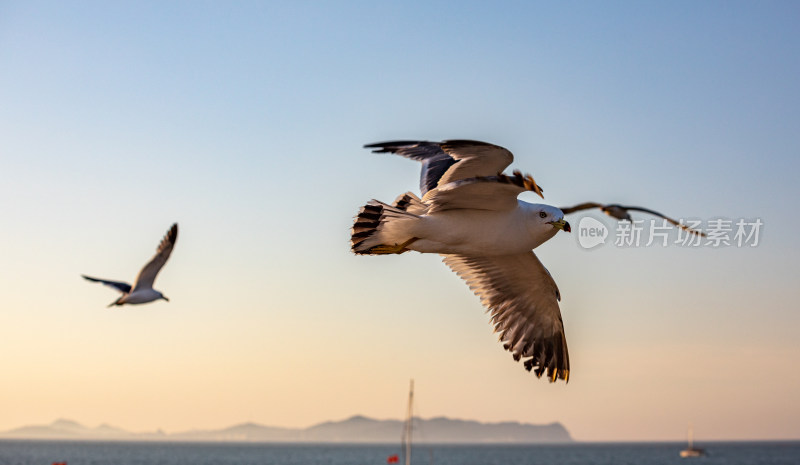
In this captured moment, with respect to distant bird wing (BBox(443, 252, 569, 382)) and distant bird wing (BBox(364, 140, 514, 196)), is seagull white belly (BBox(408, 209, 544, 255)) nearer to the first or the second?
distant bird wing (BBox(364, 140, 514, 196))

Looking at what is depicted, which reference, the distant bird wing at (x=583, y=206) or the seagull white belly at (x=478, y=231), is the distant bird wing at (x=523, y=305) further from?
the distant bird wing at (x=583, y=206)

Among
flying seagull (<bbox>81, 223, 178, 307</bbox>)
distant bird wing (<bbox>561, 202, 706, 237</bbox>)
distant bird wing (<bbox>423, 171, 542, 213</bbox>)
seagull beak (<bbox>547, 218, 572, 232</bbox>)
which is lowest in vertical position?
distant bird wing (<bbox>561, 202, 706, 237</bbox>)

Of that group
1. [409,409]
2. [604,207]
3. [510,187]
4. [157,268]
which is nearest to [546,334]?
[510,187]

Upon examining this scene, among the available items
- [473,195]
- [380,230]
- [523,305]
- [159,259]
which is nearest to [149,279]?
[159,259]

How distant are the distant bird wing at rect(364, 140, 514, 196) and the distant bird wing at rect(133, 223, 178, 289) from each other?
46.2 feet

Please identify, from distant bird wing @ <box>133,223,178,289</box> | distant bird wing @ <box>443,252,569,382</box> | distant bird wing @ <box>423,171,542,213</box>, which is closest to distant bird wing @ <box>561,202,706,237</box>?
distant bird wing @ <box>423,171,542,213</box>

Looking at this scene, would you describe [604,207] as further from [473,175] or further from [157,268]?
[157,268]

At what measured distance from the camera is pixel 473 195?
8562mm

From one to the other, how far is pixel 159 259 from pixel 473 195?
16.2 m

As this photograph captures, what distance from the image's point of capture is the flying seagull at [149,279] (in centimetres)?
2303

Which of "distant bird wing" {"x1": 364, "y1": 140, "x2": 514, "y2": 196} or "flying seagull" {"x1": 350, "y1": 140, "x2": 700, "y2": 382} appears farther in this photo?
"flying seagull" {"x1": 350, "y1": 140, "x2": 700, "y2": 382}

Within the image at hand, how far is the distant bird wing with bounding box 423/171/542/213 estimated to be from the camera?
827cm

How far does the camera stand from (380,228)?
8.89 meters

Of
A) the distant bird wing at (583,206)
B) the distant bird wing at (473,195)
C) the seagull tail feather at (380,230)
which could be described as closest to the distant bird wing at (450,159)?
the distant bird wing at (473,195)
